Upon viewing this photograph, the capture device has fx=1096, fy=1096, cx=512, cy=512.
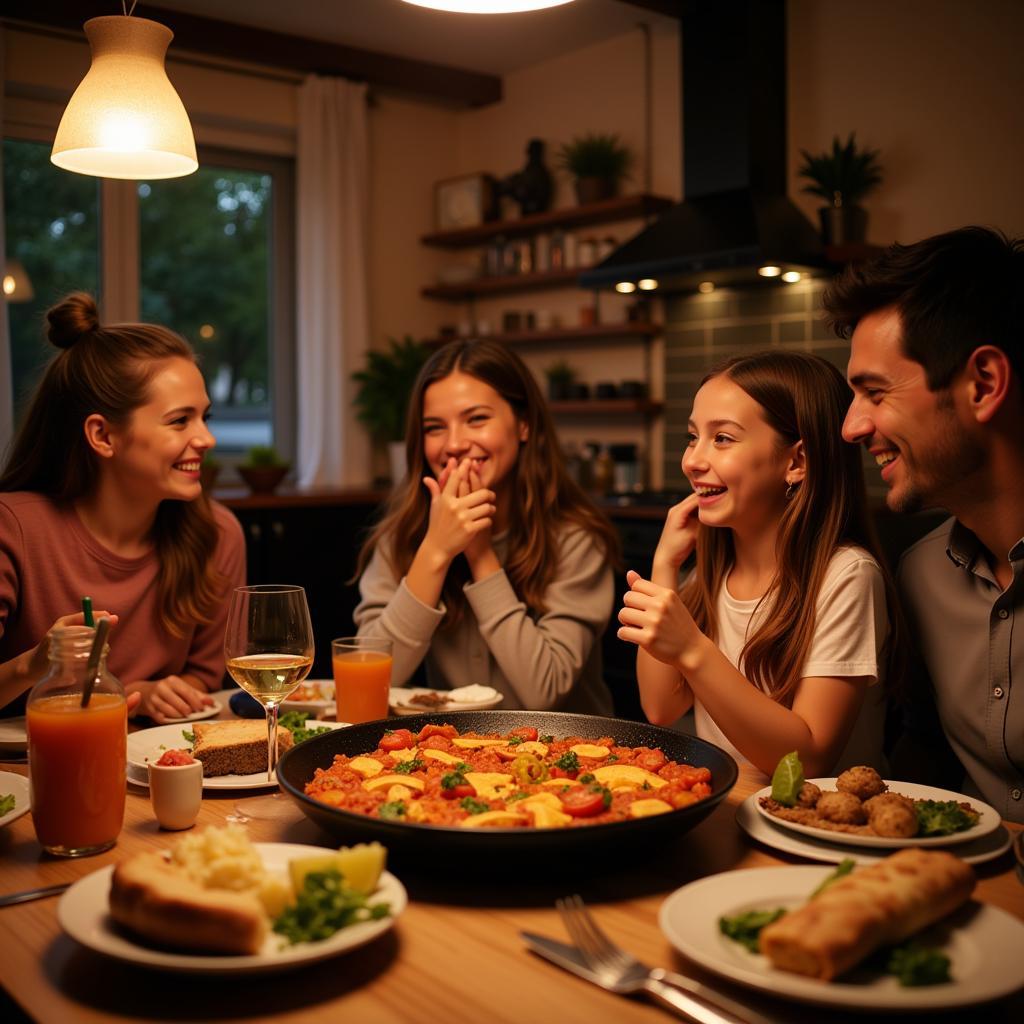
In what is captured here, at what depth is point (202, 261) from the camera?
540cm

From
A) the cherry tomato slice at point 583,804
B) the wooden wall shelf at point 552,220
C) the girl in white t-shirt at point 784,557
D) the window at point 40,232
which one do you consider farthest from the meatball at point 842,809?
the window at point 40,232

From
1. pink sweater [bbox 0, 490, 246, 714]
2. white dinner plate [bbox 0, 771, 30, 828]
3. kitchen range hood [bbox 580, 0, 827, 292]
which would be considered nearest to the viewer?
white dinner plate [bbox 0, 771, 30, 828]

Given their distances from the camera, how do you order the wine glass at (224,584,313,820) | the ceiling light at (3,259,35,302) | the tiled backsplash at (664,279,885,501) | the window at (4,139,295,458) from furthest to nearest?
the window at (4,139,295,458) → the ceiling light at (3,259,35,302) → the tiled backsplash at (664,279,885,501) → the wine glass at (224,584,313,820)

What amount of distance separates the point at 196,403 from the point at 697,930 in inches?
63.1

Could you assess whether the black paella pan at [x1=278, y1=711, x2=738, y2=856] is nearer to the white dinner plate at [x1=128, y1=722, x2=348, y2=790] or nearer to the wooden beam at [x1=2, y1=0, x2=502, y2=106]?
the white dinner plate at [x1=128, y1=722, x2=348, y2=790]

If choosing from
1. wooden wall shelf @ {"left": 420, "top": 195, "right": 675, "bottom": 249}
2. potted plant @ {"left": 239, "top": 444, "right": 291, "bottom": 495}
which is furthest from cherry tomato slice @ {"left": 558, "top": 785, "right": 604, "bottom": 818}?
wooden wall shelf @ {"left": 420, "top": 195, "right": 675, "bottom": 249}

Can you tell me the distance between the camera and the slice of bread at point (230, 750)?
1.38 meters

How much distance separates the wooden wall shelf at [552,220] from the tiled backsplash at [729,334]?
435 millimetres

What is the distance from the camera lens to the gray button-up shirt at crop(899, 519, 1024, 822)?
163 centimetres

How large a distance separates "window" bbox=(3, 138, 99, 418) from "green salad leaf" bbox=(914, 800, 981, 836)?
4.54 m

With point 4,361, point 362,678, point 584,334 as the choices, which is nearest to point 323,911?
point 362,678

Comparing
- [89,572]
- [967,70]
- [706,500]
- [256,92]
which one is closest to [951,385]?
[706,500]

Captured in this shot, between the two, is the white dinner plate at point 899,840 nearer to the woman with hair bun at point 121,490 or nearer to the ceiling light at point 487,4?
the ceiling light at point 487,4

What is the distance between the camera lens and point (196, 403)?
217 cm
